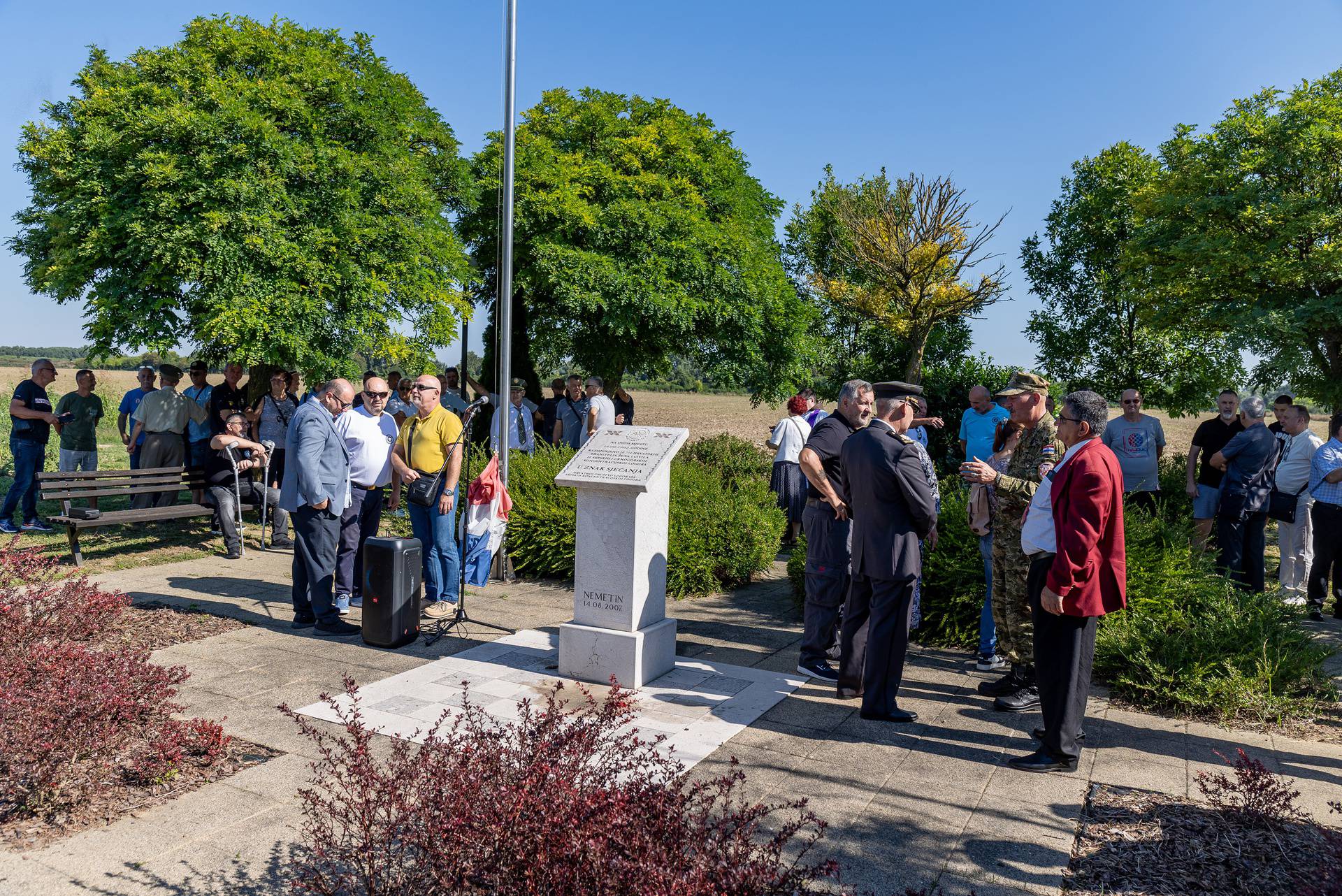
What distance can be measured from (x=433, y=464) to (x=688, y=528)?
278 centimetres

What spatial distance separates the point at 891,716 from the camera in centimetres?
535

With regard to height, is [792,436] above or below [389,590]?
above

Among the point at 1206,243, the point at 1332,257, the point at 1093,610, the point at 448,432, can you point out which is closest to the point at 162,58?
the point at 448,432

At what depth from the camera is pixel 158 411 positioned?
442 inches

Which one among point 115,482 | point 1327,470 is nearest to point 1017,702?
point 1327,470

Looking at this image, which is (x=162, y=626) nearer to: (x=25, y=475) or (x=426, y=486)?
(x=426, y=486)

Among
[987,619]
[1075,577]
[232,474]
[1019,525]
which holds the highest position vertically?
[1019,525]

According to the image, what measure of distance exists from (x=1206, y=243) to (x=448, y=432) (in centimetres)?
1785

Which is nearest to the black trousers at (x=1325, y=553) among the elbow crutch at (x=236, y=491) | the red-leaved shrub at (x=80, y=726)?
the red-leaved shrub at (x=80, y=726)

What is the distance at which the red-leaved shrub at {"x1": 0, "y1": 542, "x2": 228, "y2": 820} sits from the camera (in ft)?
12.6

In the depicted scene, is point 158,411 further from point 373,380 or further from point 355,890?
point 355,890

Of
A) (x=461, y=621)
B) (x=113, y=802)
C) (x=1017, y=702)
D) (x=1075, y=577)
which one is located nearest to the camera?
(x=113, y=802)

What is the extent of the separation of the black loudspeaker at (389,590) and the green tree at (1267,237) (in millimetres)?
17694

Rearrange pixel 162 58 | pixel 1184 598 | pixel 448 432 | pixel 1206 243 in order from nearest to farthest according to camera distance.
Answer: pixel 1184 598 < pixel 448 432 < pixel 162 58 < pixel 1206 243
